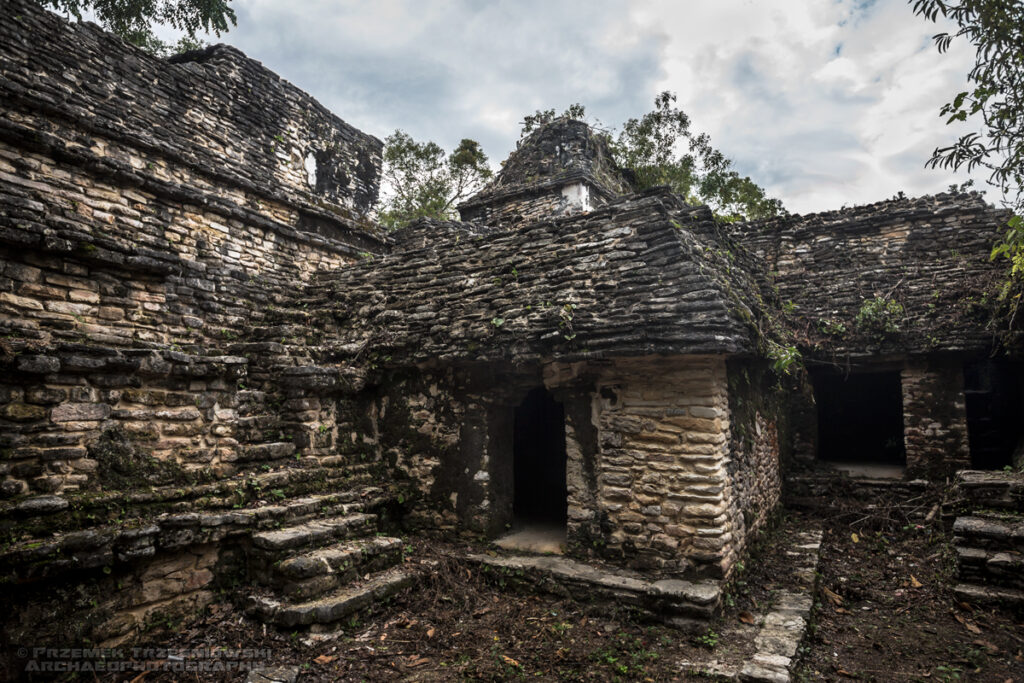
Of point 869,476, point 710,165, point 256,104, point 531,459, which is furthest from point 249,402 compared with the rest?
point 710,165

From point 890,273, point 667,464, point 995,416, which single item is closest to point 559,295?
point 667,464

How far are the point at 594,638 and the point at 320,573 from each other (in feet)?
8.23

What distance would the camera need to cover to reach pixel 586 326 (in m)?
5.48

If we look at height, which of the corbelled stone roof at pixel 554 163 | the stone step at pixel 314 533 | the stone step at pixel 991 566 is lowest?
the stone step at pixel 991 566

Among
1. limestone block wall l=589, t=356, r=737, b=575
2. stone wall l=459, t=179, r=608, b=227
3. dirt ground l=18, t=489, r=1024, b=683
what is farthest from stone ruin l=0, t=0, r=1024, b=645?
stone wall l=459, t=179, r=608, b=227

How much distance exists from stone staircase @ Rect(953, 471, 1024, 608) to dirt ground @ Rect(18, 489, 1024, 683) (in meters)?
0.22

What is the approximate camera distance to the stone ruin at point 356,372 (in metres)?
4.43

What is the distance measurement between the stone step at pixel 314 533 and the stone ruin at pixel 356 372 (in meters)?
0.03

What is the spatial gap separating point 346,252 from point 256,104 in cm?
311

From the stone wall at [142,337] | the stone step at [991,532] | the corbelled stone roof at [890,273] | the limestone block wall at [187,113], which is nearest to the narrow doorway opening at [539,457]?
the stone wall at [142,337]

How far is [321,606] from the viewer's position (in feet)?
14.6

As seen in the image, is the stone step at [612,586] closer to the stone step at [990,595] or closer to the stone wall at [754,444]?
the stone wall at [754,444]

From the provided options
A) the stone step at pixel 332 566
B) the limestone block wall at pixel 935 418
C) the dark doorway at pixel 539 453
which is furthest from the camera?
the dark doorway at pixel 539 453

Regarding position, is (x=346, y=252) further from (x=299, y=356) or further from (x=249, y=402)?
(x=249, y=402)
